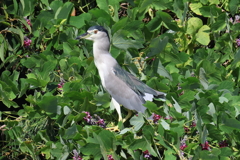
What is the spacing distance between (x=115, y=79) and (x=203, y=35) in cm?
87

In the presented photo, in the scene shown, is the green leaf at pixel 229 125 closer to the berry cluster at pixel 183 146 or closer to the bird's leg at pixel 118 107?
the berry cluster at pixel 183 146

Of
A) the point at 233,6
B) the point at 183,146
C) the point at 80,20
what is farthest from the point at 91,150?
Answer: the point at 233,6

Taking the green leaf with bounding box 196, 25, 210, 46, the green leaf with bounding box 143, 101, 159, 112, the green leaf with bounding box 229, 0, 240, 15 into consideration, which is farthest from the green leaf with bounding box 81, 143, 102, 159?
the green leaf with bounding box 229, 0, 240, 15

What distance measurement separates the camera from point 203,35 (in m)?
3.45

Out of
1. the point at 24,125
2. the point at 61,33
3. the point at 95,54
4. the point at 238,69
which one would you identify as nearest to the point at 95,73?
the point at 95,54

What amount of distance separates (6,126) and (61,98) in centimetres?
40

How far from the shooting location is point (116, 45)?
302cm

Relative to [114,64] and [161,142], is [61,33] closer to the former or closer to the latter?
[114,64]

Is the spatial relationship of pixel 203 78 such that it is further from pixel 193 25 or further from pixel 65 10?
pixel 65 10

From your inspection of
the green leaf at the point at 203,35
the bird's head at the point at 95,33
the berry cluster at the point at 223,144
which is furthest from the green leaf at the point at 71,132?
the green leaf at the point at 203,35

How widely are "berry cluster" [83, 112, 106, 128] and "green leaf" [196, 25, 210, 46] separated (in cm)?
109

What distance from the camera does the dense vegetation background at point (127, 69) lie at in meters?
2.52

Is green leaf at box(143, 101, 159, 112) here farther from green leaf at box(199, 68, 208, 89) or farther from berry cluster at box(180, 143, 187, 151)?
green leaf at box(199, 68, 208, 89)

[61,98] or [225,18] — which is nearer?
[61,98]
